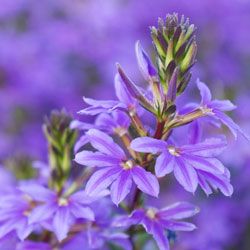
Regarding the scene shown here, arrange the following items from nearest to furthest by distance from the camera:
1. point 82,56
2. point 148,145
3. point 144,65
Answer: point 148,145 < point 144,65 < point 82,56

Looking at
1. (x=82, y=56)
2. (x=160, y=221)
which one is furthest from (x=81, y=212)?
(x=82, y=56)

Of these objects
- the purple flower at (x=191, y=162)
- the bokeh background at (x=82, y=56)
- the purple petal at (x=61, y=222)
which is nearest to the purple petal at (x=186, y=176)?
the purple flower at (x=191, y=162)

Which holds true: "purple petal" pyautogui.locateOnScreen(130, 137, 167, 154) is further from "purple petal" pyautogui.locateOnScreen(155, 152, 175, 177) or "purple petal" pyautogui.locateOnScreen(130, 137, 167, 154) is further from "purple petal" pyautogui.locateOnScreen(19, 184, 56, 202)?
"purple petal" pyautogui.locateOnScreen(19, 184, 56, 202)

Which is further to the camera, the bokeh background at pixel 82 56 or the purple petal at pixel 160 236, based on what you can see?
the bokeh background at pixel 82 56

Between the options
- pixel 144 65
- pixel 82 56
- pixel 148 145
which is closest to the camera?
pixel 148 145

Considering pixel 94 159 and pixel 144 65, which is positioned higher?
pixel 144 65

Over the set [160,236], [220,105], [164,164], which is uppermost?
[220,105]

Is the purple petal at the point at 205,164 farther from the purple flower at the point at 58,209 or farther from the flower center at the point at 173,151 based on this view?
the purple flower at the point at 58,209

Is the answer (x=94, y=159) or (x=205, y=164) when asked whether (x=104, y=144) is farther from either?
(x=205, y=164)
